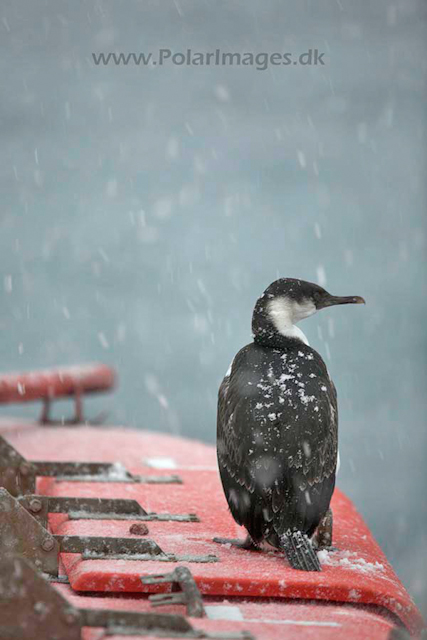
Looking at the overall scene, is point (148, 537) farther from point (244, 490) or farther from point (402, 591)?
point (402, 591)

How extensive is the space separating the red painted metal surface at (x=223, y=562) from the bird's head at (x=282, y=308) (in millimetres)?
821

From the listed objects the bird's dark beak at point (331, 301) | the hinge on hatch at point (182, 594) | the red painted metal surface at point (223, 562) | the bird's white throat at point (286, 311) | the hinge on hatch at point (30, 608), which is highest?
the bird's dark beak at point (331, 301)

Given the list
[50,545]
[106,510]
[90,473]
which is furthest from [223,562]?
[90,473]

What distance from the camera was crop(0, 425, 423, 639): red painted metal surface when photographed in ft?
9.67

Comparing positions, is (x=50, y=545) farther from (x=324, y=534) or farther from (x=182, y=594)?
(x=324, y=534)

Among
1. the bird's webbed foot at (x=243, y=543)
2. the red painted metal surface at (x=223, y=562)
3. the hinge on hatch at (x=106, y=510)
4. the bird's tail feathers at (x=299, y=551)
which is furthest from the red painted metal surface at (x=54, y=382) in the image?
the bird's tail feathers at (x=299, y=551)

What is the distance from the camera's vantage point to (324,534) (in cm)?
364

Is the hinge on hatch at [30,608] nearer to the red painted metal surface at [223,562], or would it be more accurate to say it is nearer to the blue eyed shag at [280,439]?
the red painted metal surface at [223,562]

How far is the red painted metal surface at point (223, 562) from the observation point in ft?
9.67

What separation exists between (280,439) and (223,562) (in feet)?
1.62

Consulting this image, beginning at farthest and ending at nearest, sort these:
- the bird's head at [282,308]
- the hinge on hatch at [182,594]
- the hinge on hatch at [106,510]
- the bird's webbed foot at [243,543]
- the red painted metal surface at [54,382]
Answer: the red painted metal surface at [54,382]
the hinge on hatch at [106,510]
the bird's head at [282,308]
the bird's webbed foot at [243,543]
the hinge on hatch at [182,594]

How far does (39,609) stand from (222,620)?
56 centimetres

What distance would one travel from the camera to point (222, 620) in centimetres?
263

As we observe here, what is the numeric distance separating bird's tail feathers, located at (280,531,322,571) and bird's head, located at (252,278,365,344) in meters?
0.74
